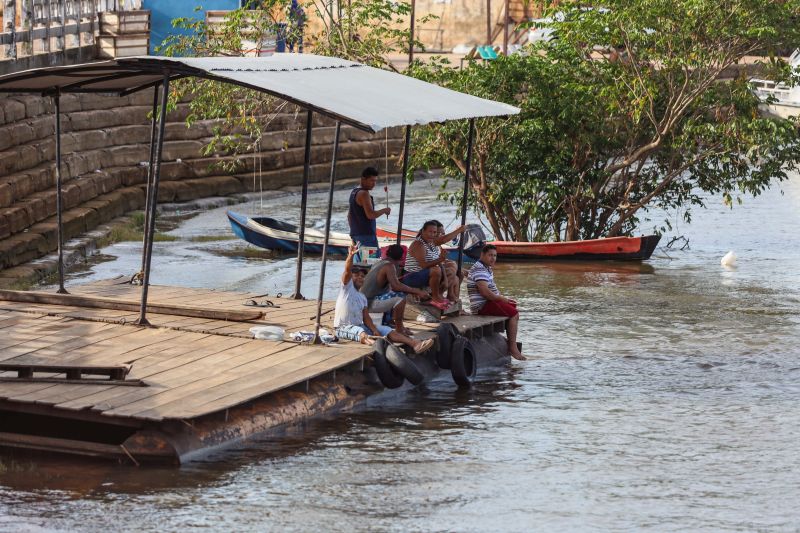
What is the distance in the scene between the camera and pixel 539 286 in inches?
777

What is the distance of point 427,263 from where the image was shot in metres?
13.7

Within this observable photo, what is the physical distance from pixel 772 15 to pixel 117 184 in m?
13.5

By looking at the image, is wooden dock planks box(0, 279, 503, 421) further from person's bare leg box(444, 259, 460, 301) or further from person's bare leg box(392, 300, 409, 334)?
person's bare leg box(392, 300, 409, 334)

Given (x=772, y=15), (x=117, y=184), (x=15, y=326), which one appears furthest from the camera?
(x=117, y=184)

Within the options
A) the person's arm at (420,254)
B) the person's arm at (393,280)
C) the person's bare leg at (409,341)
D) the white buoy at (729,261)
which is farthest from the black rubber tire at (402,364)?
the white buoy at (729,261)

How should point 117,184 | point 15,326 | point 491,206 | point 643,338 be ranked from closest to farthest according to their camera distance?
point 15,326 < point 643,338 < point 491,206 < point 117,184

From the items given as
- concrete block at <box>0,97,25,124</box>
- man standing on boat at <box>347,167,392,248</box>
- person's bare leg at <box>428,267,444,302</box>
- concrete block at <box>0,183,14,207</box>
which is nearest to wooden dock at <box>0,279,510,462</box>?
person's bare leg at <box>428,267,444,302</box>

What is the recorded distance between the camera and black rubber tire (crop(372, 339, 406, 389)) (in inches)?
463

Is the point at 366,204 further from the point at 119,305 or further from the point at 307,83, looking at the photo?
the point at 119,305

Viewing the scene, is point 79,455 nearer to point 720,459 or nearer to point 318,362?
point 318,362

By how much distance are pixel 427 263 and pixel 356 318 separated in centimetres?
166

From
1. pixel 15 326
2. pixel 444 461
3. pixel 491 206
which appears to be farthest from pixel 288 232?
pixel 444 461

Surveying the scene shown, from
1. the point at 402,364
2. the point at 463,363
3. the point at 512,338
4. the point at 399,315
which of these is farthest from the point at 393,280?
the point at 512,338

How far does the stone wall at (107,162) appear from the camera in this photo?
20.2m
